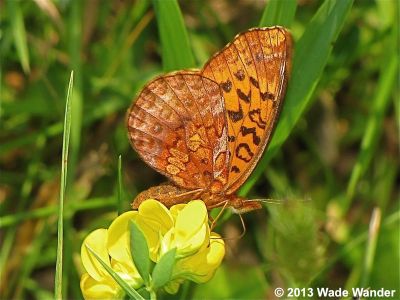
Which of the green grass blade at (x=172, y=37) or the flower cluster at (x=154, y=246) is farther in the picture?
the green grass blade at (x=172, y=37)

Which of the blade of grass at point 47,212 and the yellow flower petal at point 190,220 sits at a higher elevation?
the yellow flower petal at point 190,220

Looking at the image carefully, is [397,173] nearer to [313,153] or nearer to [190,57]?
[313,153]

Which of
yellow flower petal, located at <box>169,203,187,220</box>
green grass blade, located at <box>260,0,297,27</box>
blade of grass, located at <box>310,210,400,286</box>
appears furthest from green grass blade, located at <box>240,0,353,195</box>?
yellow flower petal, located at <box>169,203,187,220</box>

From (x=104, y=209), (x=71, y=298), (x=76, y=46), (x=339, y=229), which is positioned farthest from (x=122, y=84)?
(x=339, y=229)

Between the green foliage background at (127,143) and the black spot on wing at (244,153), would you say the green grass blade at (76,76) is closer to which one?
the green foliage background at (127,143)

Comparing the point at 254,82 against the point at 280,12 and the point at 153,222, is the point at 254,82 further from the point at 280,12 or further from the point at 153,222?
the point at 153,222

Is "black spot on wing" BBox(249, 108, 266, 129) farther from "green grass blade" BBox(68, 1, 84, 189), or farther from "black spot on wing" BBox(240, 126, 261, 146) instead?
"green grass blade" BBox(68, 1, 84, 189)

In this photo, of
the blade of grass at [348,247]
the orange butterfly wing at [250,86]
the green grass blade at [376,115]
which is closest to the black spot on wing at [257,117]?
the orange butterfly wing at [250,86]
